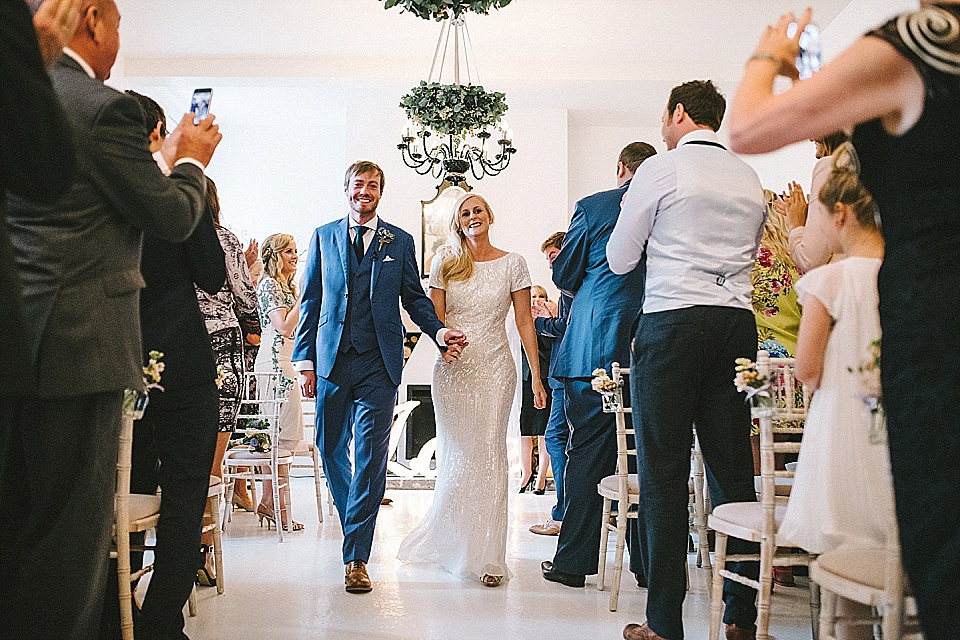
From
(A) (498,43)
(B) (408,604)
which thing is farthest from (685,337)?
(A) (498,43)

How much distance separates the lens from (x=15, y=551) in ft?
5.66

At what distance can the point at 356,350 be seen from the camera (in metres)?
3.96

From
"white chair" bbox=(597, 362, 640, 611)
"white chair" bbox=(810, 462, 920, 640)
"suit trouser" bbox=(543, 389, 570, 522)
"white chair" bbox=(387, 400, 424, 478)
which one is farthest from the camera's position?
"white chair" bbox=(387, 400, 424, 478)

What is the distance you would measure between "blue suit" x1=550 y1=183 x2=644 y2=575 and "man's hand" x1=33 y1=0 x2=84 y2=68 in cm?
260

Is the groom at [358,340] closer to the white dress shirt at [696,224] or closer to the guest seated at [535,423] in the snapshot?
the white dress shirt at [696,224]

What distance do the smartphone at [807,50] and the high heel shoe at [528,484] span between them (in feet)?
19.0

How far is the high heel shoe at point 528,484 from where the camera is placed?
24.1ft

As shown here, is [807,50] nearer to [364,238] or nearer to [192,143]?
[192,143]

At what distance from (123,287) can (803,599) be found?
2.96 m

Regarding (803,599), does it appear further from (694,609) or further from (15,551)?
(15,551)

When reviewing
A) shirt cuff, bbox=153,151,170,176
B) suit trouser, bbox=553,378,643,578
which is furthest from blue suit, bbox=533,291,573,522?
shirt cuff, bbox=153,151,170,176

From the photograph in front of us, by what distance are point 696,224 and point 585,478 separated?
1567 millimetres

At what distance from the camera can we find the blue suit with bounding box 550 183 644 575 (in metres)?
3.83

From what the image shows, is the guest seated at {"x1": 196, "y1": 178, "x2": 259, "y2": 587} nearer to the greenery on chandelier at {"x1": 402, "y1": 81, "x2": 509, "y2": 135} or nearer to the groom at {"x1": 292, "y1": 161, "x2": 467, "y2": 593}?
the groom at {"x1": 292, "y1": 161, "x2": 467, "y2": 593}
